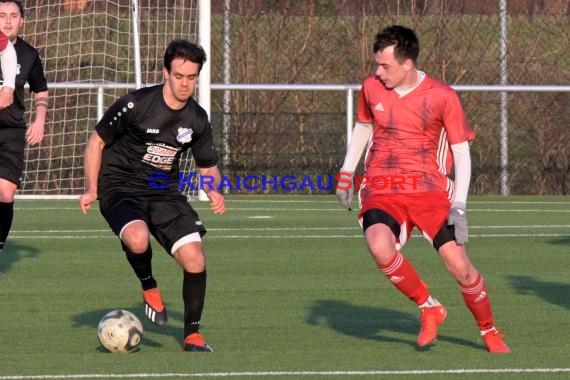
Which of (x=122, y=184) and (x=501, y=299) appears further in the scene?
(x=501, y=299)

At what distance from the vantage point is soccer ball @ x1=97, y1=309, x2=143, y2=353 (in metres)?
7.57

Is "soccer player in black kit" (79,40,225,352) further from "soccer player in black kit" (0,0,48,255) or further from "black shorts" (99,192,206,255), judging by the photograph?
"soccer player in black kit" (0,0,48,255)

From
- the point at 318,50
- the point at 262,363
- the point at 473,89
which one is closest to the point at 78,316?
the point at 262,363

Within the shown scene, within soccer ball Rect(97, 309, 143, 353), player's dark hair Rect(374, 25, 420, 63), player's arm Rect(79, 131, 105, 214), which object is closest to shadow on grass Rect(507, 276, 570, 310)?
player's dark hair Rect(374, 25, 420, 63)

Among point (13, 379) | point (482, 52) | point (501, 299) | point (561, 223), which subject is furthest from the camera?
point (482, 52)

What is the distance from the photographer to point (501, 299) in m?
9.70

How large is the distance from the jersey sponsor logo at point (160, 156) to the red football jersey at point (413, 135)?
1.04 meters

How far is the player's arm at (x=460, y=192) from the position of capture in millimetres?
7508

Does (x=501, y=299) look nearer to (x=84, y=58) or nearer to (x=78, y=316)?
(x=78, y=316)

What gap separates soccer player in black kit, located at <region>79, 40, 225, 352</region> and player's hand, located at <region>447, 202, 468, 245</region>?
4.02 ft

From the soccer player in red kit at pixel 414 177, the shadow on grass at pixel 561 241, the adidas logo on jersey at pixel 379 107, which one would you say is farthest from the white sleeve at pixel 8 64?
the shadow on grass at pixel 561 241

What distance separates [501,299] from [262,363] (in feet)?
9.18

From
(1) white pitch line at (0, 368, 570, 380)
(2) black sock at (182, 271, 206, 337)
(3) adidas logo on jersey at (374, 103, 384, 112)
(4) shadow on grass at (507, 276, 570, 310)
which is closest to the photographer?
(1) white pitch line at (0, 368, 570, 380)

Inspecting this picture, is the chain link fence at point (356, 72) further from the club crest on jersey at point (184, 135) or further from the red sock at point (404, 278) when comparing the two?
the red sock at point (404, 278)
